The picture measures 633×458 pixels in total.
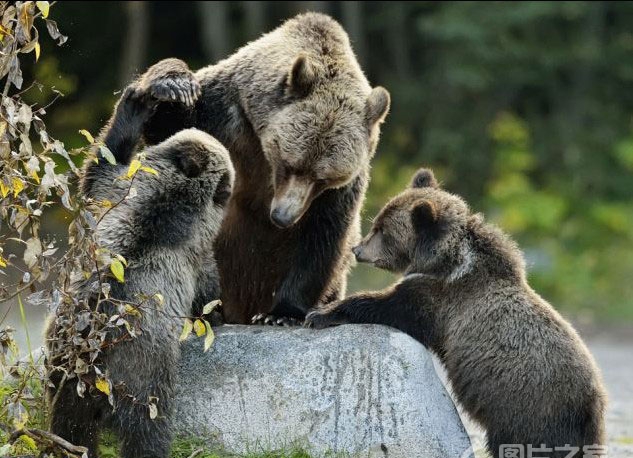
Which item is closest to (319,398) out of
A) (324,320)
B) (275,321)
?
(324,320)

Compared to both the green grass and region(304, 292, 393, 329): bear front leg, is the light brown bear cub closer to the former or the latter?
region(304, 292, 393, 329): bear front leg

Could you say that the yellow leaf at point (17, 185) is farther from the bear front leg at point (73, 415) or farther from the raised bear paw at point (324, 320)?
the raised bear paw at point (324, 320)

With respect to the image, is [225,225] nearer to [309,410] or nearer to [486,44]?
[309,410]

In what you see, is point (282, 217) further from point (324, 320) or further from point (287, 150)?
point (324, 320)

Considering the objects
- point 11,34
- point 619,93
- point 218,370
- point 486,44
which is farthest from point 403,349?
point 619,93

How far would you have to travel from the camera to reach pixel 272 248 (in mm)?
7605

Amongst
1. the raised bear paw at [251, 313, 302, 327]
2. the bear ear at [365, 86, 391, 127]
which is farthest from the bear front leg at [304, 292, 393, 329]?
the bear ear at [365, 86, 391, 127]

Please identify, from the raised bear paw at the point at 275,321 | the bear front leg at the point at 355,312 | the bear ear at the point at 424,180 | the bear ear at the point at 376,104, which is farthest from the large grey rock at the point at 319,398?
the bear ear at the point at 376,104

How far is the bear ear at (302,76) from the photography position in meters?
6.91

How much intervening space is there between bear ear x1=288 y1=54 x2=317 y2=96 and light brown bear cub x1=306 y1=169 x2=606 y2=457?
94cm

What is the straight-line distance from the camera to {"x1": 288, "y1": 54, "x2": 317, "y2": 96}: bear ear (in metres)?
6.91

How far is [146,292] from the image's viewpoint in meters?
5.82

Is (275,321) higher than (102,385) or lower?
lower

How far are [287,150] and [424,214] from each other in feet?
3.05
